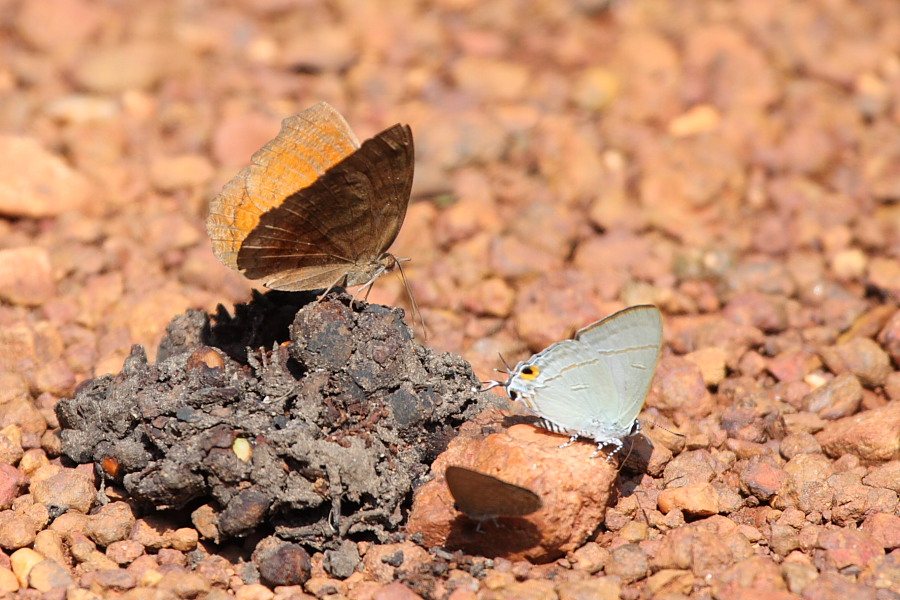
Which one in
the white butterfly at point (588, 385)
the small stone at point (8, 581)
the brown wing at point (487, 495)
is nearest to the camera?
the brown wing at point (487, 495)

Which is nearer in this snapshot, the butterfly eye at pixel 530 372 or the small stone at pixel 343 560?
the small stone at pixel 343 560

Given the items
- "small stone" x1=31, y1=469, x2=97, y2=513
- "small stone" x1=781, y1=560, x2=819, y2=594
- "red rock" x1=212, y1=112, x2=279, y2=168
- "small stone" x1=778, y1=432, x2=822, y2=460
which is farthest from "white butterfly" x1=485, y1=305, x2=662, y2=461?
"red rock" x1=212, y1=112, x2=279, y2=168

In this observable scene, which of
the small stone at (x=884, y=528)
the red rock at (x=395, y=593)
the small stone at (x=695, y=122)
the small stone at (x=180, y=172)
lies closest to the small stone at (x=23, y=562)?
the red rock at (x=395, y=593)

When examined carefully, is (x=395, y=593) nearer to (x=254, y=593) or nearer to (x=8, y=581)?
(x=254, y=593)

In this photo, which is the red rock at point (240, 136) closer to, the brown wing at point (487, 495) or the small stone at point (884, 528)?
the brown wing at point (487, 495)

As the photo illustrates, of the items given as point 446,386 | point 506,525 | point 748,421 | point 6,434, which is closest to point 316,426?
point 446,386

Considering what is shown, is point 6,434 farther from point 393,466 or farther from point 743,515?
point 743,515
